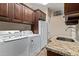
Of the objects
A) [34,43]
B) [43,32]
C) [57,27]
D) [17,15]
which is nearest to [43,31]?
[43,32]

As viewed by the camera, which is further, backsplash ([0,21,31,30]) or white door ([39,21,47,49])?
backsplash ([0,21,31,30])

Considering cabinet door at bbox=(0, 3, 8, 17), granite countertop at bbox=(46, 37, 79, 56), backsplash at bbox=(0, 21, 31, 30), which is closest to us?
granite countertop at bbox=(46, 37, 79, 56)

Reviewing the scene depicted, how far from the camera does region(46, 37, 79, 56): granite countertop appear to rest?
1.27m

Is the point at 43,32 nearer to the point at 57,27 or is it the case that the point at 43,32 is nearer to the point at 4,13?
the point at 57,27

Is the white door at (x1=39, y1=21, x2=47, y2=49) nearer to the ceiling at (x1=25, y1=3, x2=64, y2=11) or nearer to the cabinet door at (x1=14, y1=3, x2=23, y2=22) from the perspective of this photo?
the ceiling at (x1=25, y1=3, x2=64, y2=11)

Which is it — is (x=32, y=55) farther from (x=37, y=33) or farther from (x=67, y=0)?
(x=67, y=0)

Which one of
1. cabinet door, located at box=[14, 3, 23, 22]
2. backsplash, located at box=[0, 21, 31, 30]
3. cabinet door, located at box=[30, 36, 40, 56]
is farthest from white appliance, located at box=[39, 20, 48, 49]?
cabinet door, located at box=[14, 3, 23, 22]

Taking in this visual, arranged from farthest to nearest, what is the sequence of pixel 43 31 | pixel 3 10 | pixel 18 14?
pixel 18 14, pixel 3 10, pixel 43 31

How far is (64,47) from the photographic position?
1.47 metres

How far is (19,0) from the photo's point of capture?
1602 mm

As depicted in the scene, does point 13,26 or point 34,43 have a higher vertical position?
point 13,26

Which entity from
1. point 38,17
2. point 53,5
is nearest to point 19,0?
point 38,17

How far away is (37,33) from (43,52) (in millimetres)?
315

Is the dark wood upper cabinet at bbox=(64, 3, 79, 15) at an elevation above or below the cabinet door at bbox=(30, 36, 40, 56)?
above
